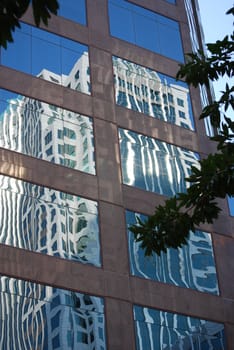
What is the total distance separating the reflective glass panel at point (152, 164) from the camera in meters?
34.2

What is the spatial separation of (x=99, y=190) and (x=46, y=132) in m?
3.27

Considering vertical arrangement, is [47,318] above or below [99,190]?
below

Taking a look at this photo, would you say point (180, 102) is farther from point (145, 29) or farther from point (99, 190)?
point (99, 190)

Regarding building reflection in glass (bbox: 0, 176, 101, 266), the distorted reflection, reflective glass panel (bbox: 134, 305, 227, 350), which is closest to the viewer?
building reflection in glass (bbox: 0, 176, 101, 266)

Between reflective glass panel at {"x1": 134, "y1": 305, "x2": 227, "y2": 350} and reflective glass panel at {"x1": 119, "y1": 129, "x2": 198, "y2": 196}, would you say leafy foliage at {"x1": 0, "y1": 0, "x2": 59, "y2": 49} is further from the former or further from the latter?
reflective glass panel at {"x1": 119, "y1": 129, "x2": 198, "y2": 196}

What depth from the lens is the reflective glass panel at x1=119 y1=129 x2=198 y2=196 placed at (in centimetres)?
3422

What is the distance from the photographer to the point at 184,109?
38.6 metres

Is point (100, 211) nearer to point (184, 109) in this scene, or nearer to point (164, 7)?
point (184, 109)

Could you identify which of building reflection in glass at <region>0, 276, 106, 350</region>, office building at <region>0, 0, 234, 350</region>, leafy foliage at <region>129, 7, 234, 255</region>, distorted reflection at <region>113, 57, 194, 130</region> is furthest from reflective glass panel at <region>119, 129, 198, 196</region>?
leafy foliage at <region>129, 7, 234, 255</region>

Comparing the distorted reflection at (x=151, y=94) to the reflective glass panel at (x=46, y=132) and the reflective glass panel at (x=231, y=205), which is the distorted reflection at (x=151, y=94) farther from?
the reflective glass panel at (x=231, y=205)

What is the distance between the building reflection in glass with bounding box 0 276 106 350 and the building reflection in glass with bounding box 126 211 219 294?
311cm

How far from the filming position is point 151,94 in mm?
37312

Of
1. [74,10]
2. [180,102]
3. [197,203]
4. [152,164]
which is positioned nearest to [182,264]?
[152,164]

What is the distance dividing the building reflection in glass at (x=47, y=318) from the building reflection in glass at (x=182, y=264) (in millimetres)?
3111
